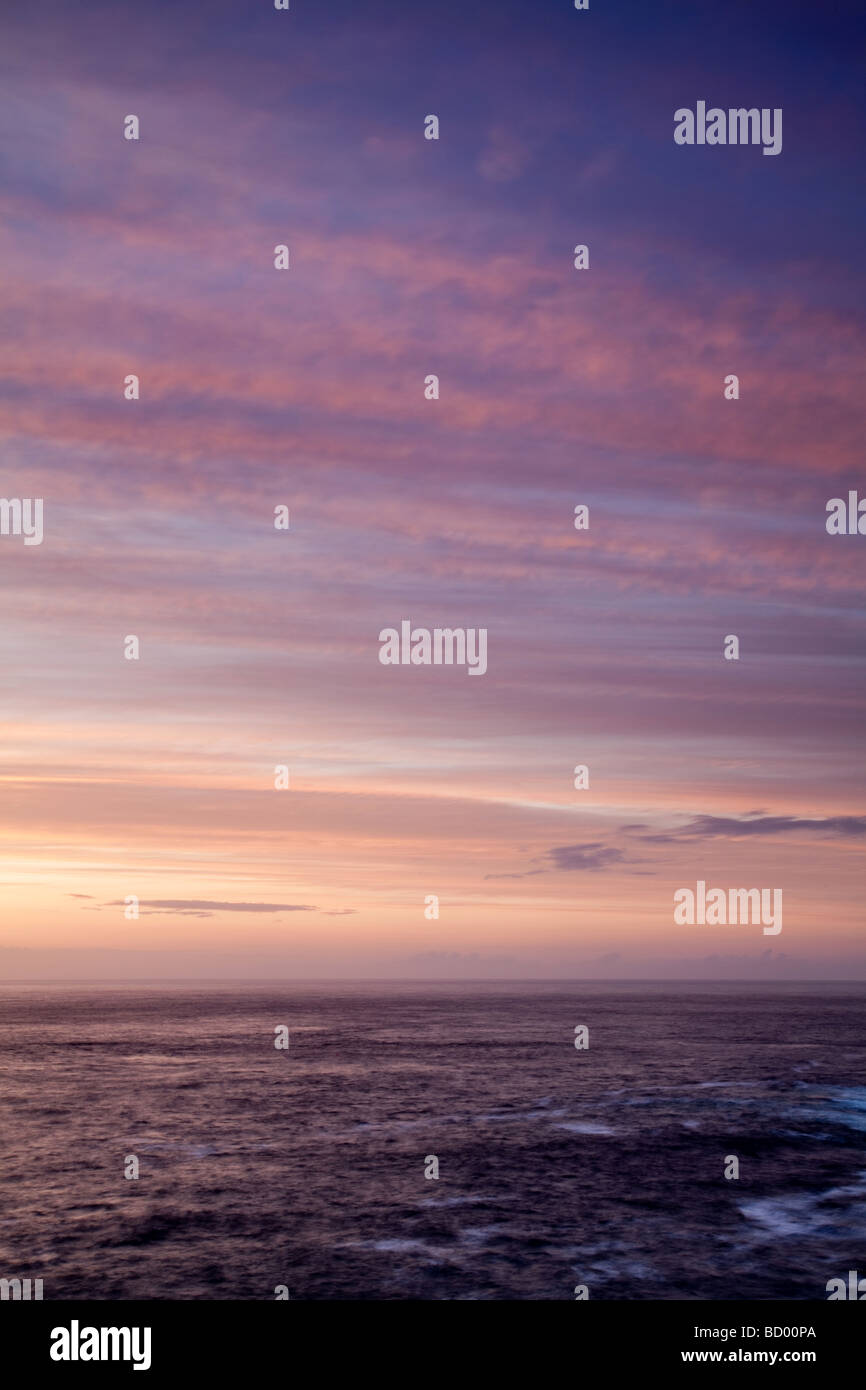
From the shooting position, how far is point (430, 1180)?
4156 centimetres

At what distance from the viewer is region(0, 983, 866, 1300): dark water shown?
100 ft

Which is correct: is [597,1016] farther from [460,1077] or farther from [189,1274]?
[189,1274]

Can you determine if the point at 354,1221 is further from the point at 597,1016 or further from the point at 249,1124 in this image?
the point at 597,1016

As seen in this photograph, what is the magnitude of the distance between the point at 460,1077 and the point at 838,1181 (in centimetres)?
3530

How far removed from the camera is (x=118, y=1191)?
39906 millimetres

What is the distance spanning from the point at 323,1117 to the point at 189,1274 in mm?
28382

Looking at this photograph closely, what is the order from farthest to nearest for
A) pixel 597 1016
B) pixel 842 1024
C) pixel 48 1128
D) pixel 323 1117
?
pixel 597 1016 < pixel 842 1024 < pixel 323 1117 < pixel 48 1128

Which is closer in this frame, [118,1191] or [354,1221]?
[354,1221]

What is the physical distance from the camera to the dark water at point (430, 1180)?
30.6 m

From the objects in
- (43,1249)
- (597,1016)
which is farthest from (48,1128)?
(597,1016)
